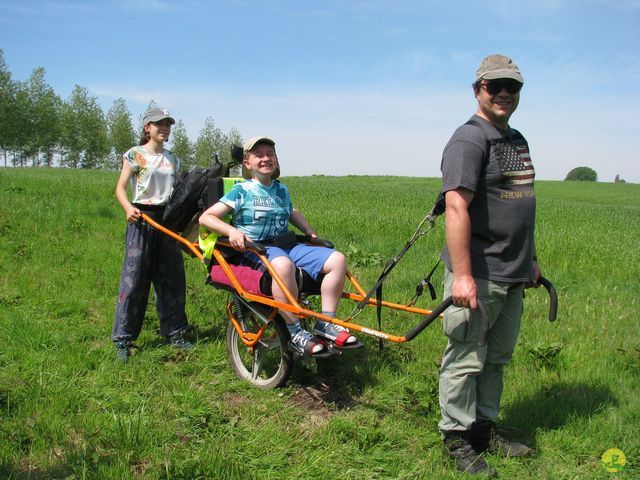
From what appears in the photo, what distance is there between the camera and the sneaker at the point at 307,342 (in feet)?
13.4

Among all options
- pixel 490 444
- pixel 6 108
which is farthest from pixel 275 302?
pixel 6 108

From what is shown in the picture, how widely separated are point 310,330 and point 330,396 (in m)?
0.54

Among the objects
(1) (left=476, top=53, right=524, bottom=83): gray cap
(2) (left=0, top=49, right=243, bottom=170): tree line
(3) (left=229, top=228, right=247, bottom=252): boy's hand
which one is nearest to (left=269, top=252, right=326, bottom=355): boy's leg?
(3) (left=229, top=228, right=247, bottom=252): boy's hand

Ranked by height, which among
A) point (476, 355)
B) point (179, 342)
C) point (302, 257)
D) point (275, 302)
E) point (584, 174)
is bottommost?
point (179, 342)

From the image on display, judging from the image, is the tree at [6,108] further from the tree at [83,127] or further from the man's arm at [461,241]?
the man's arm at [461,241]

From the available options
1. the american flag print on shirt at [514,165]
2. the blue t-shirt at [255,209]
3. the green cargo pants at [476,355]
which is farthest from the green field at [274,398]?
the american flag print on shirt at [514,165]

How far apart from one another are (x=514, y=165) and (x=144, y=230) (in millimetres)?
3477

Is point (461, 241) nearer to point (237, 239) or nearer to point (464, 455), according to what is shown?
point (464, 455)

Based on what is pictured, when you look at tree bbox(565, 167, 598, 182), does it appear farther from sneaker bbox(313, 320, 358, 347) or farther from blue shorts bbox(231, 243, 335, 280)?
sneaker bbox(313, 320, 358, 347)

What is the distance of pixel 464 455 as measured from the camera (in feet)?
11.8

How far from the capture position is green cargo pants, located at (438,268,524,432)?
339cm

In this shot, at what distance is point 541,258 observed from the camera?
31.0ft

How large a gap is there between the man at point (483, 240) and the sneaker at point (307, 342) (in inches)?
34.9

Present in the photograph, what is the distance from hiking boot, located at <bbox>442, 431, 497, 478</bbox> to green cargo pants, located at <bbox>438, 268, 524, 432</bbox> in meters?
0.08
